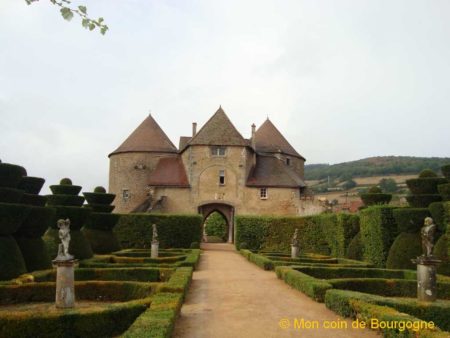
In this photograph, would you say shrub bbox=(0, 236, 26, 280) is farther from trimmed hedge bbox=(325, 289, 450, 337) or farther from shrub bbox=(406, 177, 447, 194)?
shrub bbox=(406, 177, 447, 194)

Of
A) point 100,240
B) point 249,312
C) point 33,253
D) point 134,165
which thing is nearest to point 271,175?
point 134,165

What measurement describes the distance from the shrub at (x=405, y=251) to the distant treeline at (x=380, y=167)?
66.0 meters

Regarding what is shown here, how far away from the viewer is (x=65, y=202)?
21031 millimetres

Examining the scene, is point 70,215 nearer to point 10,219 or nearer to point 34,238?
point 34,238

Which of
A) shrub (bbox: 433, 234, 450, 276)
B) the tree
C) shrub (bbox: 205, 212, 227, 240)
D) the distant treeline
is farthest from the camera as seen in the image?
the distant treeline

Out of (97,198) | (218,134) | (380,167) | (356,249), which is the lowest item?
(356,249)

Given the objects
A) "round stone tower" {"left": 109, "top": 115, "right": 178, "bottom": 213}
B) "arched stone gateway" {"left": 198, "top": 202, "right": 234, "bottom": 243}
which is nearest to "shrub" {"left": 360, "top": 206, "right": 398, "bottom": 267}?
"arched stone gateway" {"left": 198, "top": 202, "right": 234, "bottom": 243}

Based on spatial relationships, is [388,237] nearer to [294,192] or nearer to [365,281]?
[365,281]

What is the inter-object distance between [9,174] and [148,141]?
29074 millimetres

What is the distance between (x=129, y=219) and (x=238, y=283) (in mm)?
18604

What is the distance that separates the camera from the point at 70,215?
→ 67.1 feet

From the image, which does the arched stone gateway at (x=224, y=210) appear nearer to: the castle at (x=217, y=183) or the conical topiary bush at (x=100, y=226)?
the castle at (x=217, y=183)

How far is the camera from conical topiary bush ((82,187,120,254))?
25.2 meters

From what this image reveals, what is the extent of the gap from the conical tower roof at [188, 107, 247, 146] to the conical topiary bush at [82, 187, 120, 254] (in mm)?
14274
